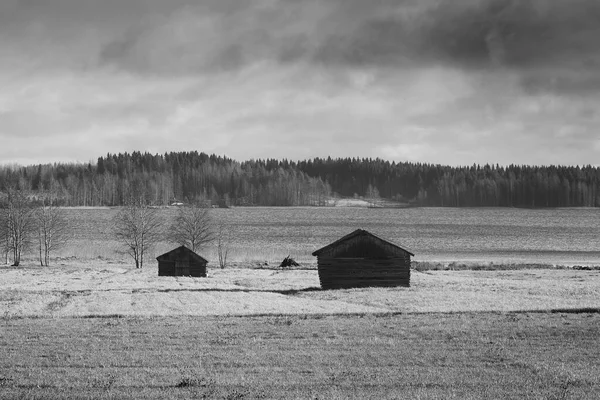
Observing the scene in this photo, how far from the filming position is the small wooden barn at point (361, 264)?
51.0 meters

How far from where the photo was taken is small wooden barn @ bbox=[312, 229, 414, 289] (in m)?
51.0

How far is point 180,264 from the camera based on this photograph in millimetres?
65188

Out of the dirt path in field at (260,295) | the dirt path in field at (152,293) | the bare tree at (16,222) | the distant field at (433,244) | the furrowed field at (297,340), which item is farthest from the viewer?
the distant field at (433,244)

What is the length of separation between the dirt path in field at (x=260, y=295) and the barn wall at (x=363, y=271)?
4.74ft

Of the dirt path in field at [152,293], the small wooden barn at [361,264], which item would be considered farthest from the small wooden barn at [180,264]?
the small wooden barn at [361,264]

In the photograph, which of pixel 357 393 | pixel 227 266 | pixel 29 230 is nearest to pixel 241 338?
pixel 357 393

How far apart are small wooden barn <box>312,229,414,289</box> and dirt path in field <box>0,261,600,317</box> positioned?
1.62 meters

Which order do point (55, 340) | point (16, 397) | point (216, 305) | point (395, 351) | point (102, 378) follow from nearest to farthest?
point (16, 397)
point (102, 378)
point (395, 351)
point (55, 340)
point (216, 305)

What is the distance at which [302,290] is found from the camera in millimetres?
50000

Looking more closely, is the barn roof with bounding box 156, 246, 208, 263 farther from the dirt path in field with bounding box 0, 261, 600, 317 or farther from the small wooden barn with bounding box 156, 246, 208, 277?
the dirt path in field with bounding box 0, 261, 600, 317

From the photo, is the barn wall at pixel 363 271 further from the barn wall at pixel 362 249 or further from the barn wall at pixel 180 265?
the barn wall at pixel 180 265

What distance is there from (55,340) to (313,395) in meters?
11.6

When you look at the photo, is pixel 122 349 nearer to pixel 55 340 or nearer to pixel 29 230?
pixel 55 340

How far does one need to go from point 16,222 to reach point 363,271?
50208 mm
